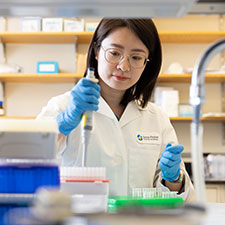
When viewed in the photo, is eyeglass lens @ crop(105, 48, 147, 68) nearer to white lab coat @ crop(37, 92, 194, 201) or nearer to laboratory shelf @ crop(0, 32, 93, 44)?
white lab coat @ crop(37, 92, 194, 201)

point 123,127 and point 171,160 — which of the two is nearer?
point 171,160

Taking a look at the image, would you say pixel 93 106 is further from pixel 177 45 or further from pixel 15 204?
pixel 177 45

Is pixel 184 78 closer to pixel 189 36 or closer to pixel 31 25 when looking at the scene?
pixel 189 36

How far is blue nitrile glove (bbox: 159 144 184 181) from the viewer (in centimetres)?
144

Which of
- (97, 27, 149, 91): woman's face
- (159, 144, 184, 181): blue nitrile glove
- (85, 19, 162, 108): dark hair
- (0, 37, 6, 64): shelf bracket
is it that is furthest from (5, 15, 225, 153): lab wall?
(159, 144, 184, 181): blue nitrile glove

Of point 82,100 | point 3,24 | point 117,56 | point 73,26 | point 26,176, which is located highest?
point 3,24

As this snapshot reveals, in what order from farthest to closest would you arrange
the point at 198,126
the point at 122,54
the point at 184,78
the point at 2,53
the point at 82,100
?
the point at 2,53 → the point at 184,78 → the point at 122,54 → the point at 82,100 → the point at 198,126

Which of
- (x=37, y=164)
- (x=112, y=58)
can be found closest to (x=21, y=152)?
(x=37, y=164)

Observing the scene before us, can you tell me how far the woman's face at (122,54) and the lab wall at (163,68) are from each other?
192 cm

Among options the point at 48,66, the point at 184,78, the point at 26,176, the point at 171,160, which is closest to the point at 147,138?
the point at 171,160

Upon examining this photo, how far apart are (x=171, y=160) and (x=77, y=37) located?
2.19m

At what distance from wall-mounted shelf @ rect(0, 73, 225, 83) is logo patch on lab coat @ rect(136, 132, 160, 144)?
1574 mm

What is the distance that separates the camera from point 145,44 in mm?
1661

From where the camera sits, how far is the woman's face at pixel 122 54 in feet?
5.30
